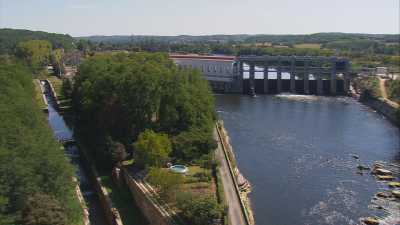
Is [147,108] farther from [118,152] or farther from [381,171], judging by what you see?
[381,171]

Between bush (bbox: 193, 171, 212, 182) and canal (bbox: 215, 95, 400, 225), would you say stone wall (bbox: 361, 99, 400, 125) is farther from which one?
bush (bbox: 193, 171, 212, 182)

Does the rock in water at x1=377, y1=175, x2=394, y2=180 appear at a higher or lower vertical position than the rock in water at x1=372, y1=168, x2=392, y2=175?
lower

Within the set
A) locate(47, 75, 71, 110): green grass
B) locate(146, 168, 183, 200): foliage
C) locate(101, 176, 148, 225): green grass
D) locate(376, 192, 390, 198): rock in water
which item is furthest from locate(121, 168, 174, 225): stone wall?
locate(47, 75, 71, 110): green grass

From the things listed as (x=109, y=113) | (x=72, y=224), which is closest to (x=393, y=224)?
(x=72, y=224)

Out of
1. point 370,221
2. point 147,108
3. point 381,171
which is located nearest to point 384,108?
point 381,171

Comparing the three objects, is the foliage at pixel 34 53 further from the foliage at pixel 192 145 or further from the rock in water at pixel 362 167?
the rock in water at pixel 362 167

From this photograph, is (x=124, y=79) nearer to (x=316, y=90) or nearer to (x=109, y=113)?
(x=109, y=113)
